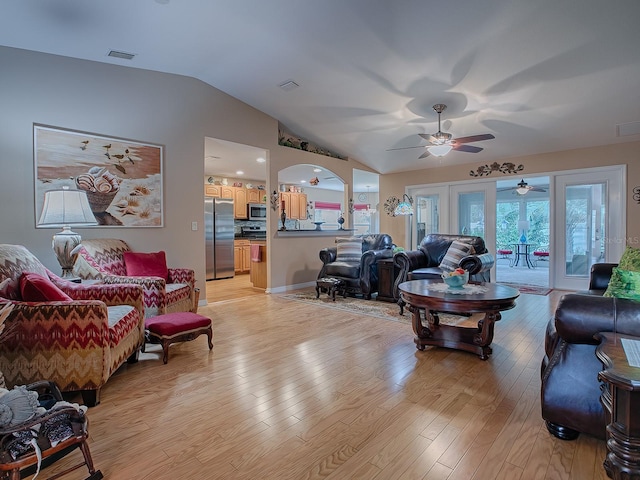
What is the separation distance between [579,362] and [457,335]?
138 centimetres

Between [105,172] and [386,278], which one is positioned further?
[386,278]

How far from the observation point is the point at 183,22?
10.9ft

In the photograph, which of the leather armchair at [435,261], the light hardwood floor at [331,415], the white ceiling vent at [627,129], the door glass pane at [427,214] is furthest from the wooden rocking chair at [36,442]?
the door glass pane at [427,214]

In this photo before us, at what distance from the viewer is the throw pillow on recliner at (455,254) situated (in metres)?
4.28

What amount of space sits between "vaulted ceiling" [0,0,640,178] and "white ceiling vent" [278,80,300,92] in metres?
0.06

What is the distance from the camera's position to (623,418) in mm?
1078

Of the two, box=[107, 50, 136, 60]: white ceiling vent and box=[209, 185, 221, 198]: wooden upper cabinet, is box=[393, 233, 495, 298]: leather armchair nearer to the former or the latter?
box=[107, 50, 136, 60]: white ceiling vent

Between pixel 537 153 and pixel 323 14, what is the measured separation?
4723 millimetres

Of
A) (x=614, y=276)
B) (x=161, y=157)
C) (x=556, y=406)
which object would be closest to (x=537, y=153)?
(x=614, y=276)

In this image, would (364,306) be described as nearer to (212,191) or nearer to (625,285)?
(625,285)

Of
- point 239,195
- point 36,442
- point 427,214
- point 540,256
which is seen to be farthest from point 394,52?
point 540,256

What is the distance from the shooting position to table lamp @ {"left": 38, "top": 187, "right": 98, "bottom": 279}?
2.93 meters

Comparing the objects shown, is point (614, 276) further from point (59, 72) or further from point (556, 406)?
point (59, 72)

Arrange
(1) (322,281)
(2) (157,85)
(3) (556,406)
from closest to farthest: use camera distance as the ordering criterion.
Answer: (3) (556,406) < (2) (157,85) < (1) (322,281)
